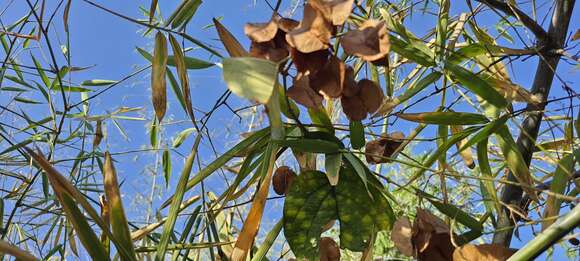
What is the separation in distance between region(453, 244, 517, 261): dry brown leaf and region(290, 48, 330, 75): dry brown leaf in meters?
0.14

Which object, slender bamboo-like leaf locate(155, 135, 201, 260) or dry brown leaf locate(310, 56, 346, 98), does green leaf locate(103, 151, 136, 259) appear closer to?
slender bamboo-like leaf locate(155, 135, 201, 260)

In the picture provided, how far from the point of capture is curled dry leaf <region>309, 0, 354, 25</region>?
1.21 ft

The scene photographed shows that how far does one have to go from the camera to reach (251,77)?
0.32 metres

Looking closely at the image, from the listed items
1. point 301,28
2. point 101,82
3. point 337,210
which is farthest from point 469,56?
point 101,82

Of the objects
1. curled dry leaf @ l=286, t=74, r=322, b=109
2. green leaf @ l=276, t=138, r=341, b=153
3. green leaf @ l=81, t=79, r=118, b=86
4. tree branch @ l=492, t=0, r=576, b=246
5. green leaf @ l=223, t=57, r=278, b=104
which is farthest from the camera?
green leaf @ l=81, t=79, r=118, b=86

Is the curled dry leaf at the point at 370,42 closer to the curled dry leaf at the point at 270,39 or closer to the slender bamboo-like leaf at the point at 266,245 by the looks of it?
the curled dry leaf at the point at 270,39

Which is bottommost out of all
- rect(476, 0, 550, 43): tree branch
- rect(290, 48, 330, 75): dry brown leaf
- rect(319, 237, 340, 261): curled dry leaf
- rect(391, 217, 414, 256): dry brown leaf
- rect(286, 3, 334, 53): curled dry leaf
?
rect(319, 237, 340, 261): curled dry leaf

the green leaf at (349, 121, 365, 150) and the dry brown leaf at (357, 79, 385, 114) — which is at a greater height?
the dry brown leaf at (357, 79, 385, 114)

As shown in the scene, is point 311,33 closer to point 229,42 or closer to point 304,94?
point 304,94

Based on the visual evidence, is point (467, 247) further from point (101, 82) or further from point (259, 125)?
point (259, 125)

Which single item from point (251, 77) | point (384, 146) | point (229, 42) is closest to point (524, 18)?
point (384, 146)

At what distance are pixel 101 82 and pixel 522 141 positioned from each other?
1.95 feet

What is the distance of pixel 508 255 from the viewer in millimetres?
406

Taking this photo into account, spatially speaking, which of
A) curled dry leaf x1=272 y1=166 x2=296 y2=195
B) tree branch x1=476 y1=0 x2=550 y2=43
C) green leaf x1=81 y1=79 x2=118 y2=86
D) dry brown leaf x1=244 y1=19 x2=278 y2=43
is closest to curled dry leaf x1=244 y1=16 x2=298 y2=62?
dry brown leaf x1=244 y1=19 x2=278 y2=43
